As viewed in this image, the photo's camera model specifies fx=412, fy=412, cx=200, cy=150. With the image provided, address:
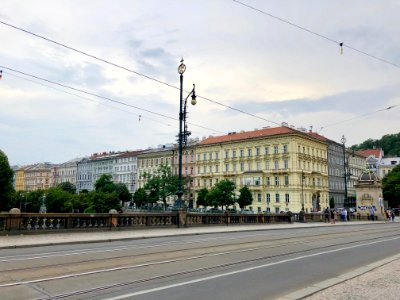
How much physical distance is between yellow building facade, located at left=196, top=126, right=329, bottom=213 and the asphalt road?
7234 cm

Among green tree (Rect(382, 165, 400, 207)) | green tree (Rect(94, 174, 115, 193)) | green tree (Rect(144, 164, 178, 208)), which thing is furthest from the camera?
green tree (Rect(94, 174, 115, 193))

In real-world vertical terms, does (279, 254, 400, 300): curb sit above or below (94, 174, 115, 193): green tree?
below

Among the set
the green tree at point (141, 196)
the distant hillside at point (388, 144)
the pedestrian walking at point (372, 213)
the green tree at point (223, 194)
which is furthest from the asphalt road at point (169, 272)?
the distant hillside at point (388, 144)

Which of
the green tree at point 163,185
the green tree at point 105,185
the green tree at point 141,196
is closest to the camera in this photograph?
the green tree at point 163,185

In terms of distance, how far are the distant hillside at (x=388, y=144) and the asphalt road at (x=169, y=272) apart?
15118 cm

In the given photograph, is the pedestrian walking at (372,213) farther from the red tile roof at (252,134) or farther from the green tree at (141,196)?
the green tree at (141,196)

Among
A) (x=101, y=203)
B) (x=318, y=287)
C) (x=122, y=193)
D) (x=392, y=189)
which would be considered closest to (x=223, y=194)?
(x=101, y=203)

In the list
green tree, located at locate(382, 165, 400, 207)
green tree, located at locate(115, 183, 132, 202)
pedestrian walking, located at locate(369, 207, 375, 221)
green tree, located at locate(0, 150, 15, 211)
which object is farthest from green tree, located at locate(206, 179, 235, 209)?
green tree, located at locate(382, 165, 400, 207)

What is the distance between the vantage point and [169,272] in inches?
371

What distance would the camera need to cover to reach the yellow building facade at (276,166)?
85750 mm

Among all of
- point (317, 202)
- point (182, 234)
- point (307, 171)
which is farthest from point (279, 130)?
point (182, 234)

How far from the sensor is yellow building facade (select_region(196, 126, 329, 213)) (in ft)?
281

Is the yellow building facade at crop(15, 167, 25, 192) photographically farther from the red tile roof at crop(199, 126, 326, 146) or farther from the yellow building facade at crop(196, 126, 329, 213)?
the yellow building facade at crop(196, 126, 329, 213)

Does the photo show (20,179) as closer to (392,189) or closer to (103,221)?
(392,189)
